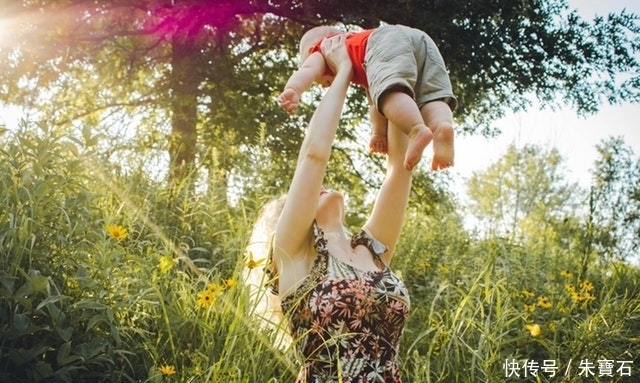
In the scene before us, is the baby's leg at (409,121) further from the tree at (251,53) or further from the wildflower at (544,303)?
the tree at (251,53)

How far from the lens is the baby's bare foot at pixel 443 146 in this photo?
87.4 inches

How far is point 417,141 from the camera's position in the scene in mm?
2125

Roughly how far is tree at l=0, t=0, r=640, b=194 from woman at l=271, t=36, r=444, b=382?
3.50 meters

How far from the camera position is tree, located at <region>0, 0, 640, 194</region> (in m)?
6.32

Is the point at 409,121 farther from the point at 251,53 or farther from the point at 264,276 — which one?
the point at 251,53

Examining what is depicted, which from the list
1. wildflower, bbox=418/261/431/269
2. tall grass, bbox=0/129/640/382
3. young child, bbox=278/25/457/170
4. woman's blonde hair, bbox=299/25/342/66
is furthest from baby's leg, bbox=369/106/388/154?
wildflower, bbox=418/261/431/269

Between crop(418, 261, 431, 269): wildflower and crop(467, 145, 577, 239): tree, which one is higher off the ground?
crop(467, 145, 577, 239): tree

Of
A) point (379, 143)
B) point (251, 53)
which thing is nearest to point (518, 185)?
point (251, 53)

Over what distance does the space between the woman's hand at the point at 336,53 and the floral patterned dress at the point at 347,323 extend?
856mm

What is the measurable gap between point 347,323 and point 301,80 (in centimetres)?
93

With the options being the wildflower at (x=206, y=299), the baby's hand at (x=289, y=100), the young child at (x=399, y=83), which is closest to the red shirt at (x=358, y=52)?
the young child at (x=399, y=83)

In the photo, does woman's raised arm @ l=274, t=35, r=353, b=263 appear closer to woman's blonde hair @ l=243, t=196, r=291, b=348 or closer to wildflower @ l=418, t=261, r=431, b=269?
woman's blonde hair @ l=243, t=196, r=291, b=348

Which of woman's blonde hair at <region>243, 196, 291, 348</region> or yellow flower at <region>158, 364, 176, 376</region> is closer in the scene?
yellow flower at <region>158, 364, 176, 376</region>

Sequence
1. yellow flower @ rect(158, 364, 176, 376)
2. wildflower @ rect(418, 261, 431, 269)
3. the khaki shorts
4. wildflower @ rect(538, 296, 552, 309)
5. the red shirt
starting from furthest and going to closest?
wildflower @ rect(418, 261, 431, 269) → wildflower @ rect(538, 296, 552, 309) → the red shirt → the khaki shorts → yellow flower @ rect(158, 364, 176, 376)
